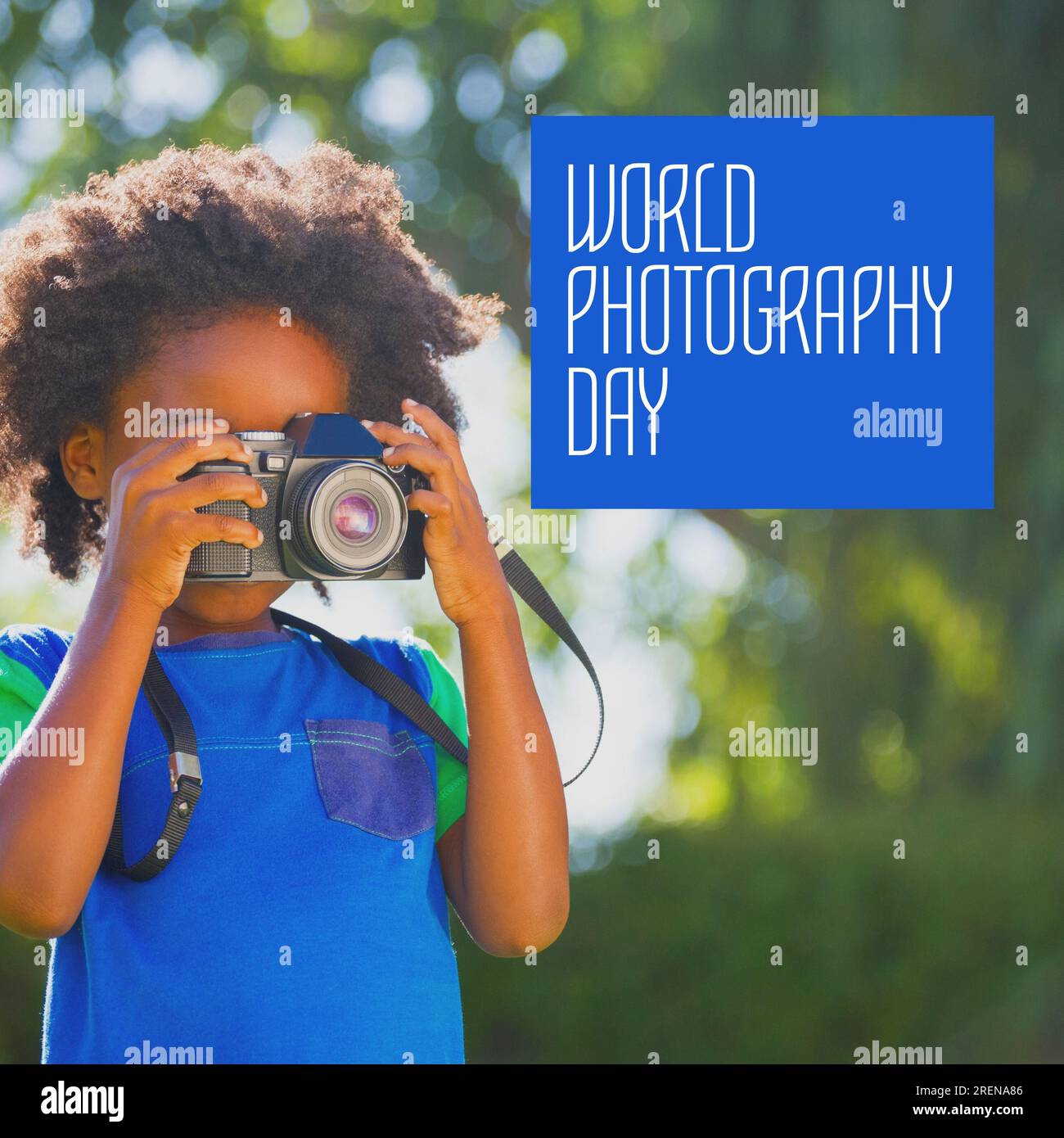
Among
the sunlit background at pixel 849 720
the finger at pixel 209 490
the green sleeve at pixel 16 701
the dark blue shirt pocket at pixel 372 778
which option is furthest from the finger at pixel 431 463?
the sunlit background at pixel 849 720

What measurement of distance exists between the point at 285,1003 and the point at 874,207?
3.03 meters

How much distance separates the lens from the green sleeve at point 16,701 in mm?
1438

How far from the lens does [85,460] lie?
1.62m

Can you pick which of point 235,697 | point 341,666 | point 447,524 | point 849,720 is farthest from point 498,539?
point 849,720

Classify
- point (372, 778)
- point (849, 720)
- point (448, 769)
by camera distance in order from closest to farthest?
point (372, 778)
point (448, 769)
point (849, 720)

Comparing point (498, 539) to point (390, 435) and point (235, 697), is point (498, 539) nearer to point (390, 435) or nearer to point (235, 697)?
point (390, 435)

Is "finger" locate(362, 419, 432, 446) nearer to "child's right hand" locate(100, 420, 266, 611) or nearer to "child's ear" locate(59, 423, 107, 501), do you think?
"child's right hand" locate(100, 420, 266, 611)

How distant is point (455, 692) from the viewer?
1.66 metres

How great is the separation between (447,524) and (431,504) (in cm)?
3

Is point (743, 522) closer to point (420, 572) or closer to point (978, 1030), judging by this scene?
point (978, 1030)

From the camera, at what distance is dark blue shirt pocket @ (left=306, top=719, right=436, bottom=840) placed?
1.44m

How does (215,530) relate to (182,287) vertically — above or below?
below

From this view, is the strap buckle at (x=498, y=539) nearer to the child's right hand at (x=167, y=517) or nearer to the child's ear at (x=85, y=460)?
→ the child's right hand at (x=167, y=517)
